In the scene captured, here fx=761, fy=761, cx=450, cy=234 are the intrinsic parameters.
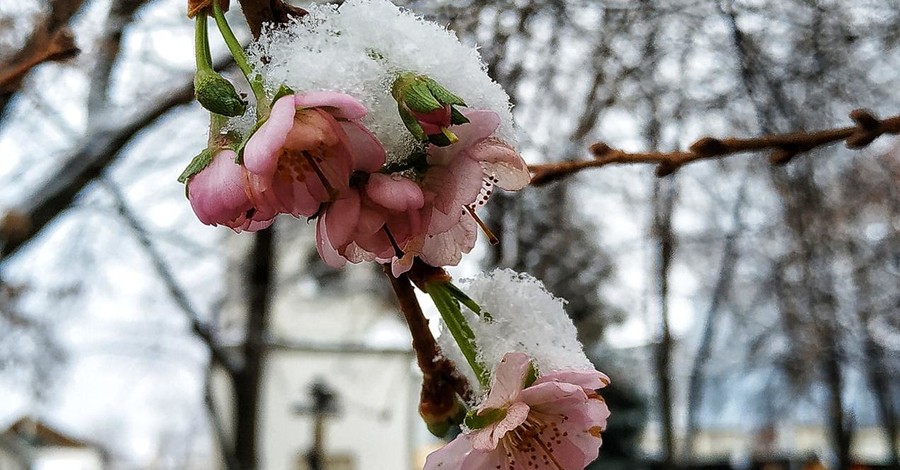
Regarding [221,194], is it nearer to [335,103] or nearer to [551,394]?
[335,103]

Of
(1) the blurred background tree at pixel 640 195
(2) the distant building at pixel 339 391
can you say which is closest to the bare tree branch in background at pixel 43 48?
(1) the blurred background tree at pixel 640 195

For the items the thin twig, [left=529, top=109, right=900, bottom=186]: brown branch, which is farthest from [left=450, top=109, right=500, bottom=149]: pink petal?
[left=529, top=109, right=900, bottom=186]: brown branch

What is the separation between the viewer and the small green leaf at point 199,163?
1.34 feet

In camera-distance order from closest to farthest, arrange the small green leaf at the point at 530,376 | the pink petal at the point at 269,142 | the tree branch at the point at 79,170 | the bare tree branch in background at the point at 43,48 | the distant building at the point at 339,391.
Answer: the pink petal at the point at 269,142, the small green leaf at the point at 530,376, the bare tree branch in background at the point at 43,48, the tree branch at the point at 79,170, the distant building at the point at 339,391

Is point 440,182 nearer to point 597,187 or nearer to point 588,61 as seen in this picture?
point 588,61

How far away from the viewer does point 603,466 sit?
621 centimetres

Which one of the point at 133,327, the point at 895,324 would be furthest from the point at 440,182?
the point at 133,327

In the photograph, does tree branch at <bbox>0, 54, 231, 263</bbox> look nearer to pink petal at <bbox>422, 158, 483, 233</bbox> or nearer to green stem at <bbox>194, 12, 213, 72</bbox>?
green stem at <bbox>194, 12, 213, 72</bbox>

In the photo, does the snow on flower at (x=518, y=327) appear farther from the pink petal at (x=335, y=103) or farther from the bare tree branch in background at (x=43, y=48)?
the bare tree branch in background at (x=43, y=48)

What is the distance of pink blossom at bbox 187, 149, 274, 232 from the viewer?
39 cm

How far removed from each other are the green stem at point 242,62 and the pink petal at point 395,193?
2.6 inches

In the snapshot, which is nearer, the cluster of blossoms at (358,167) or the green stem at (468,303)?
the cluster of blossoms at (358,167)

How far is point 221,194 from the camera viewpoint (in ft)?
1.29

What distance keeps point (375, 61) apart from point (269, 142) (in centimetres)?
9
